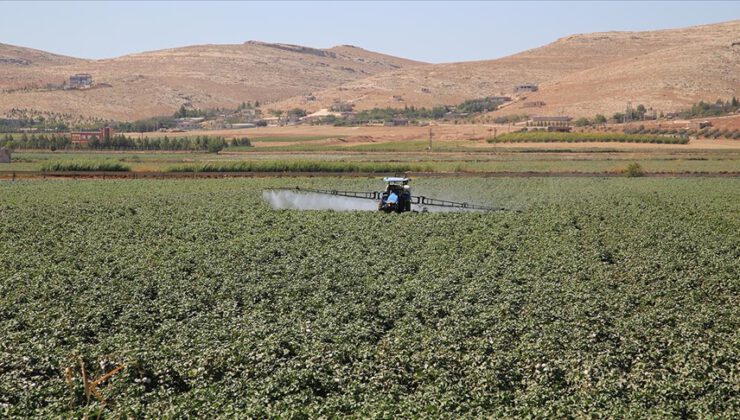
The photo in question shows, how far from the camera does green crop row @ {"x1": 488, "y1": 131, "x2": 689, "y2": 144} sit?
3601 inches

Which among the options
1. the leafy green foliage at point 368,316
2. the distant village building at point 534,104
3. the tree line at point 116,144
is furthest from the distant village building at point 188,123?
the leafy green foliage at point 368,316

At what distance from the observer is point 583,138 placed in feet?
310

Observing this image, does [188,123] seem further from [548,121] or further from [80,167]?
[80,167]

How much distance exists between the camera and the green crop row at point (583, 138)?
91.5 metres

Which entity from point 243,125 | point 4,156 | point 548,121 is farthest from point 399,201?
point 243,125

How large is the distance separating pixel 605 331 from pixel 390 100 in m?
166

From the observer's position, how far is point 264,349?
16.3 m

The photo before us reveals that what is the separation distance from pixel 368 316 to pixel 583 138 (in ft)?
260

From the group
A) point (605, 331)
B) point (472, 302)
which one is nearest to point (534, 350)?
point (605, 331)

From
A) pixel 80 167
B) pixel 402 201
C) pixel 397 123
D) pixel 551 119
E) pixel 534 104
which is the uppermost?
pixel 534 104

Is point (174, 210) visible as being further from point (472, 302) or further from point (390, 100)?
point (390, 100)

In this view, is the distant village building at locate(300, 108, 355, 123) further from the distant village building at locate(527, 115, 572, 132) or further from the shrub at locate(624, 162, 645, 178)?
the shrub at locate(624, 162, 645, 178)

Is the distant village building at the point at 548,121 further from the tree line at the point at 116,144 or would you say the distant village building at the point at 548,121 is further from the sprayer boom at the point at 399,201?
the sprayer boom at the point at 399,201

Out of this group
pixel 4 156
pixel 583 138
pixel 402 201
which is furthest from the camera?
pixel 583 138
